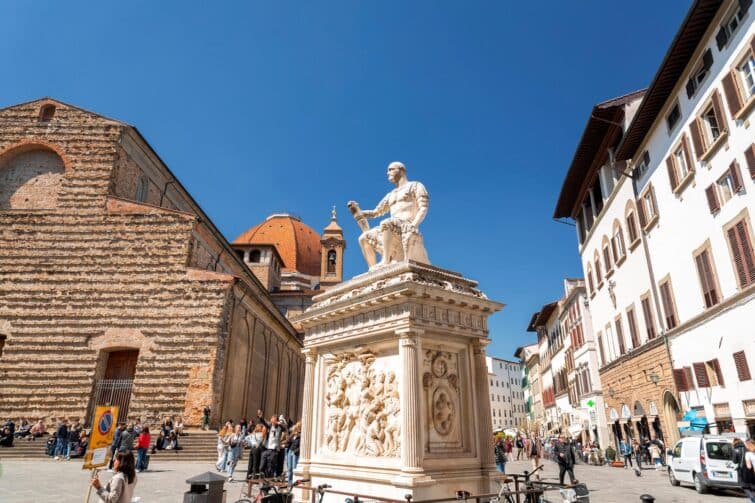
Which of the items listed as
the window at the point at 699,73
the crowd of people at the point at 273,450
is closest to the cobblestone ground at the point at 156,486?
the crowd of people at the point at 273,450

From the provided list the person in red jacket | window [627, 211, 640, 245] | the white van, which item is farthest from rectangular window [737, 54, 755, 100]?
the person in red jacket

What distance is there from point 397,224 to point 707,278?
12.9m

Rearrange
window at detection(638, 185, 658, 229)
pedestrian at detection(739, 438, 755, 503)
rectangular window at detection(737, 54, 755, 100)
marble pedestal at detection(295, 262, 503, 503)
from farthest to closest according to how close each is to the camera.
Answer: window at detection(638, 185, 658, 229), rectangular window at detection(737, 54, 755, 100), pedestrian at detection(739, 438, 755, 503), marble pedestal at detection(295, 262, 503, 503)

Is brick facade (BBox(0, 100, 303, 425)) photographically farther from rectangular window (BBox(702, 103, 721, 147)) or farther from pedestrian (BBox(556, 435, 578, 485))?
rectangular window (BBox(702, 103, 721, 147))

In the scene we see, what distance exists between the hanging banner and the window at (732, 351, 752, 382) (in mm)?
15134

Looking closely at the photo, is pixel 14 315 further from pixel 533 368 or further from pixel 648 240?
pixel 533 368

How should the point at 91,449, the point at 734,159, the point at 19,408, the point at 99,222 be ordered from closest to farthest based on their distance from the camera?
the point at 91,449 → the point at 734,159 → the point at 19,408 → the point at 99,222

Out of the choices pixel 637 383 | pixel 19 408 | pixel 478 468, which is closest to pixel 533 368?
pixel 637 383

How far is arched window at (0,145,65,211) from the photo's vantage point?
23.5m

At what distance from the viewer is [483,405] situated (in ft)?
21.8

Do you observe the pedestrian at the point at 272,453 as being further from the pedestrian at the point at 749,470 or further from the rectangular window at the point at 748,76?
the rectangular window at the point at 748,76

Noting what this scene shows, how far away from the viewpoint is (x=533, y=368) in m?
60.7

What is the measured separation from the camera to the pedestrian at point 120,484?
5.60 meters

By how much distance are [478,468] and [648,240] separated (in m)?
16.8
